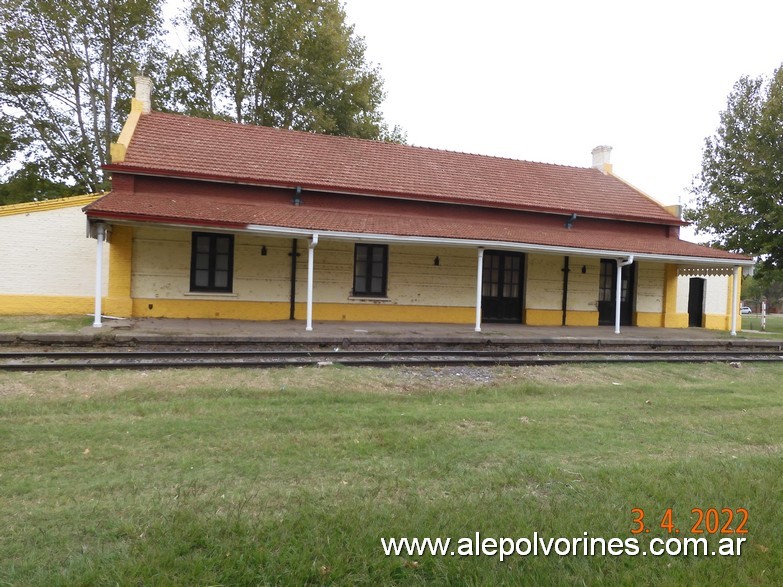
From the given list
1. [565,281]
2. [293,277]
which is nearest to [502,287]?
[565,281]

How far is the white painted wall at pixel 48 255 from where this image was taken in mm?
14211

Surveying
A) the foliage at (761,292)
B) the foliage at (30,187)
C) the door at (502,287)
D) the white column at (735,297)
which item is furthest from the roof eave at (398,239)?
the foliage at (761,292)

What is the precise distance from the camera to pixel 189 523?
118 inches

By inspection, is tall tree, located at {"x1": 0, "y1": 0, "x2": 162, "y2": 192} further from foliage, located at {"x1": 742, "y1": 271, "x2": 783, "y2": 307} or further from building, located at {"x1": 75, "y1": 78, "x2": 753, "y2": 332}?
foliage, located at {"x1": 742, "y1": 271, "x2": 783, "y2": 307}

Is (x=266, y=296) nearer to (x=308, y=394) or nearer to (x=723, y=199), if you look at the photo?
(x=308, y=394)

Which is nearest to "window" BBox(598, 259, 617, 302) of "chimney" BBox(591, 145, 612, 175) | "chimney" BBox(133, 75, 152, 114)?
"chimney" BBox(591, 145, 612, 175)

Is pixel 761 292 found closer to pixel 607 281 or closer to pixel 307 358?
pixel 607 281

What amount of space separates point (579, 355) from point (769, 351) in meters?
6.73

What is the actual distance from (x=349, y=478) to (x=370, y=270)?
12340 mm

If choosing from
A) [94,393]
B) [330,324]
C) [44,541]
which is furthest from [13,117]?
[44,541]
